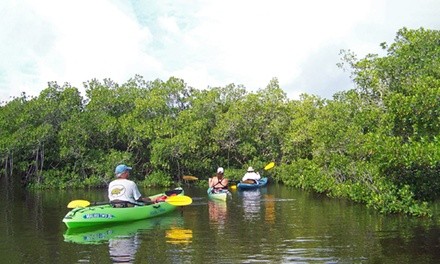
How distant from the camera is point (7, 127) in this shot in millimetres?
28484

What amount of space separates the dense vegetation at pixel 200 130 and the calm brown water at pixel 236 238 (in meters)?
2.59

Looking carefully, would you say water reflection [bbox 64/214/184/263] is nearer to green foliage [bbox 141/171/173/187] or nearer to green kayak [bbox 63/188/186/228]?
green kayak [bbox 63/188/186/228]

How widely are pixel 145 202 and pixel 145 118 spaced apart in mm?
16738

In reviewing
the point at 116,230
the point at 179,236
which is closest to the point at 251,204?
the point at 116,230

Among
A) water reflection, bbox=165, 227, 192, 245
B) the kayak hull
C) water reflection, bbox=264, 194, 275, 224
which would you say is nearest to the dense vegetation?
water reflection, bbox=264, 194, 275, 224

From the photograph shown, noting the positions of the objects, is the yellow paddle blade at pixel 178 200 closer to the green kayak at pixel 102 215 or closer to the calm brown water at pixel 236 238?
the calm brown water at pixel 236 238

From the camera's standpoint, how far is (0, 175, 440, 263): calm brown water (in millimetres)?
9133

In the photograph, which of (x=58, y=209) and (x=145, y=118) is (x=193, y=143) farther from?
(x=58, y=209)

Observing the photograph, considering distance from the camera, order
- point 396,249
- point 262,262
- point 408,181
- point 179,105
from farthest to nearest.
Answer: point 179,105, point 408,181, point 396,249, point 262,262

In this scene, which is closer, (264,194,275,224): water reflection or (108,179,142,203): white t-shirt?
(108,179,142,203): white t-shirt

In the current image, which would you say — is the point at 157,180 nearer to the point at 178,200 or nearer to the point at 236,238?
the point at 178,200

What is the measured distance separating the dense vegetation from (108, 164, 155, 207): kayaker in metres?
6.94

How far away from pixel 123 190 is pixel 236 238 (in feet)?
12.6

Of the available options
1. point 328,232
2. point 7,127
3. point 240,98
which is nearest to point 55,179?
point 7,127
